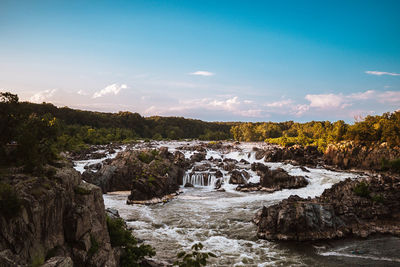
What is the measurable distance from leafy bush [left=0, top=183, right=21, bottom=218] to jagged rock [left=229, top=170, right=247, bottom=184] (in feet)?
117

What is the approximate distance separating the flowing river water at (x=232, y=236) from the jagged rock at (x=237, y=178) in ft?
15.3

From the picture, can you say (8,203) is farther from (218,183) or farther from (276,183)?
(218,183)

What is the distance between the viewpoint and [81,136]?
297 feet

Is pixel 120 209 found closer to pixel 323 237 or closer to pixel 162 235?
pixel 162 235

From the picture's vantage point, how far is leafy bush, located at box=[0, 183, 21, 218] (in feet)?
31.8

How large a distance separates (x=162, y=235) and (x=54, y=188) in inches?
535

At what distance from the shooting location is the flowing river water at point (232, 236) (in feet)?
62.3

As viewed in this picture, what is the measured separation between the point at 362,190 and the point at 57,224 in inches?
1147

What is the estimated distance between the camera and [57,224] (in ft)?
39.2

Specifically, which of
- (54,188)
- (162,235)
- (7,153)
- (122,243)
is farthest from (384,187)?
(7,153)

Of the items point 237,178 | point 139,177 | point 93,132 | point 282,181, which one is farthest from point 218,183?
point 93,132

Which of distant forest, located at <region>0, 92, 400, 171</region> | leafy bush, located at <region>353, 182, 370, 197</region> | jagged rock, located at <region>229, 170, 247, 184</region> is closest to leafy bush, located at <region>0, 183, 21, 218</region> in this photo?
distant forest, located at <region>0, 92, 400, 171</region>

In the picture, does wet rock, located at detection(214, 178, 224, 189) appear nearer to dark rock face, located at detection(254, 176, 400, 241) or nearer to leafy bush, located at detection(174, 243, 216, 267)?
dark rock face, located at detection(254, 176, 400, 241)

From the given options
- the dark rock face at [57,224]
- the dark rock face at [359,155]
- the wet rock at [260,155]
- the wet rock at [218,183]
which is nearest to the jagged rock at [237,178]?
the wet rock at [218,183]
